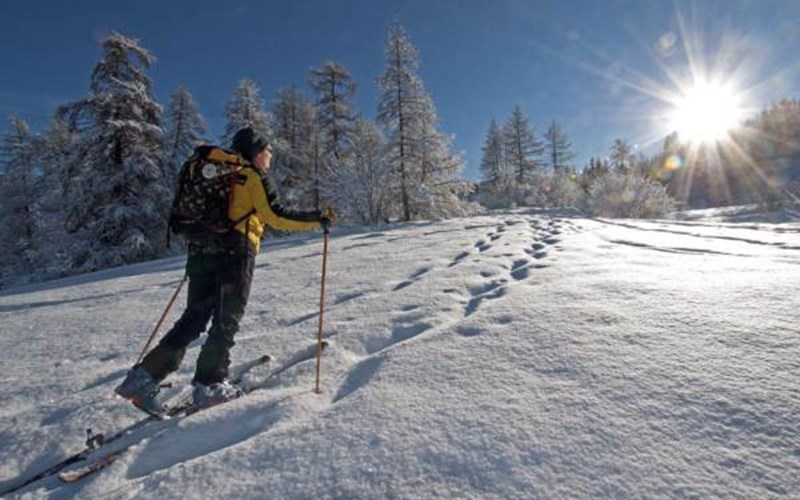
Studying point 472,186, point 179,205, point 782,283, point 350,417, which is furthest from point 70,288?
point 472,186

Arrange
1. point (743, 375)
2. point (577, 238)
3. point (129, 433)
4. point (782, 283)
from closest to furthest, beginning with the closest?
point (743, 375)
point (129, 433)
point (782, 283)
point (577, 238)

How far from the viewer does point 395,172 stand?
18.6 m

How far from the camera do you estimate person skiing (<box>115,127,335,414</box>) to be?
8.02ft

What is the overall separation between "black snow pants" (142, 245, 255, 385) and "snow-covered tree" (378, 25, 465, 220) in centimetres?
1603

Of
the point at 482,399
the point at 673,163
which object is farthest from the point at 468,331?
the point at 673,163

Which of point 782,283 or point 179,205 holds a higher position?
point 179,205

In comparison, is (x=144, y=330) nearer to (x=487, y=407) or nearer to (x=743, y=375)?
(x=487, y=407)

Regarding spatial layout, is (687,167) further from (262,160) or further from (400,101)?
(262,160)

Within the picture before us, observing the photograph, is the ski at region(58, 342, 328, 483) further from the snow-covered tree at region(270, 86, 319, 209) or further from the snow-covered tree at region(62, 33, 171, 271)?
the snow-covered tree at region(270, 86, 319, 209)

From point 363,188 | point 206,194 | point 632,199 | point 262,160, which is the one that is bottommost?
point 632,199

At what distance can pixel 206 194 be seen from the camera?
246cm

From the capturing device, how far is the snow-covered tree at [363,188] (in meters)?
17.1

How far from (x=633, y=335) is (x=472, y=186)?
18.4 metres

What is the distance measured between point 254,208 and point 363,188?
48.2ft
